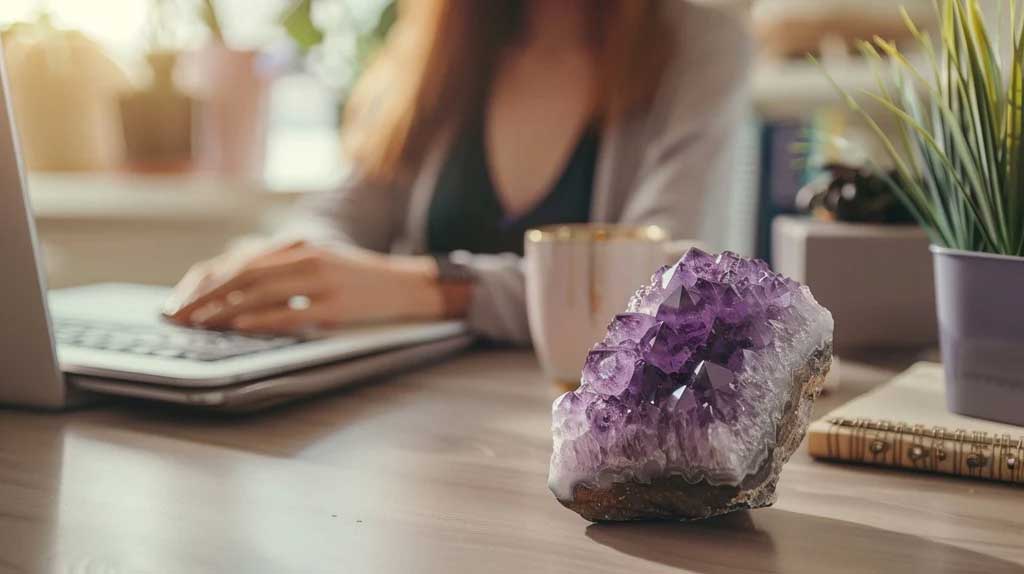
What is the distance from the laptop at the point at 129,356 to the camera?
20.3 inches

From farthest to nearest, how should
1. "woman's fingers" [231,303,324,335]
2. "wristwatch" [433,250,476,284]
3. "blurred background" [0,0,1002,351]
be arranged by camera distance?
1. "blurred background" [0,0,1002,351]
2. "wristwatch" [433,250,476,284]
3. "woman's fingers" [231,303,324,335]

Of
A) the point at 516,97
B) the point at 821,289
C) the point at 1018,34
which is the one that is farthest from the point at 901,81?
the point at 516,97

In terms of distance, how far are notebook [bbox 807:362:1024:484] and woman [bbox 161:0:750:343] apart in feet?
2.06

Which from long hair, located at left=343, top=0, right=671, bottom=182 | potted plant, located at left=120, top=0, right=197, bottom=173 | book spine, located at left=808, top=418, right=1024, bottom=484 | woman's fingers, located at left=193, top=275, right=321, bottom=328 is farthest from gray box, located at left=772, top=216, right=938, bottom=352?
potted plant, located at left=120, top=0, right=197, bottom=173

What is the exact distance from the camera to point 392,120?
4.52 feet

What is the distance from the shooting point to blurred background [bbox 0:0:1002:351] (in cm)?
161

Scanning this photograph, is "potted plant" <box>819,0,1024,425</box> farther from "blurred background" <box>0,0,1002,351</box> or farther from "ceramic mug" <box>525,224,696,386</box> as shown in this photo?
"blurred background" <box>0,0,1002,351</box>

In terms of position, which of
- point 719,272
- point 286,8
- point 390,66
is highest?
point 286,8

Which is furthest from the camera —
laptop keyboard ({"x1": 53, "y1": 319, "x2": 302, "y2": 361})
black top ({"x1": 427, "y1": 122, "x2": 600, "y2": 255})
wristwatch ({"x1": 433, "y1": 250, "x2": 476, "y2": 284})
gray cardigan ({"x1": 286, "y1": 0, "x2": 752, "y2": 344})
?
black top ({"x1": 427, "y1": 122, "x2": 600, "y2": 255})

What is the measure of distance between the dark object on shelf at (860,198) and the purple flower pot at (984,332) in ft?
1.06

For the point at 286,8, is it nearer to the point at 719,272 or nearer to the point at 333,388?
the point at 333,388

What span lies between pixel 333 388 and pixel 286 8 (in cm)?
146

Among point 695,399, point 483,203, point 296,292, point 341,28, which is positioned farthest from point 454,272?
point 341,28

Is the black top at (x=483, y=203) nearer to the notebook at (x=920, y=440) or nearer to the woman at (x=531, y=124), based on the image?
the woman at (x=531, y=124)
